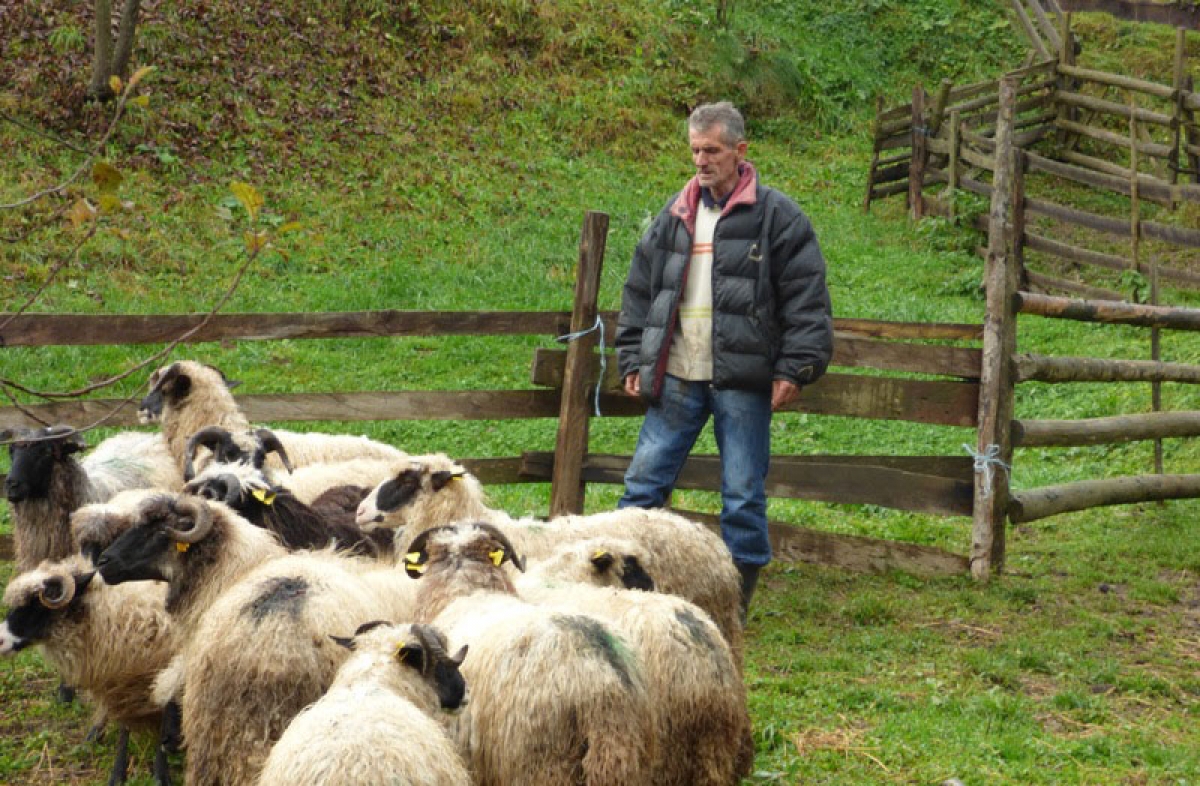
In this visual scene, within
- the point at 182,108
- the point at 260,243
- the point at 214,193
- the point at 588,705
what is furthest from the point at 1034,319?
the point at 260,243

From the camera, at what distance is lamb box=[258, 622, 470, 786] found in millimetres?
3865

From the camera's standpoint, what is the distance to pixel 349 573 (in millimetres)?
5680

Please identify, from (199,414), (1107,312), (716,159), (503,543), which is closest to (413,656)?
(503,543)

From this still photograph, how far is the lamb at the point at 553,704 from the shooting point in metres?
4.52

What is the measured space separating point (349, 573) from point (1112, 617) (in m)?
4.71

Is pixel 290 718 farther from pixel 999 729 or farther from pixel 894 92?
pixel 894 92

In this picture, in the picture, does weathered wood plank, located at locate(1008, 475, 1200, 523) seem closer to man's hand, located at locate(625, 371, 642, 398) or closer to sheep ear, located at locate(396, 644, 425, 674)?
man's hand, located at locate(625, 371, 642, 398)

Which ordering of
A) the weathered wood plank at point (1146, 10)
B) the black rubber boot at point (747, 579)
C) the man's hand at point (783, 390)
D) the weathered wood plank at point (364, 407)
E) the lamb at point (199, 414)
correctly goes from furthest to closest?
the weathered wood plank at point (1146, 10)
the weathered wood plank at point (364, 407)
the lamb at point (199, 414)
the black rubber boot at point (747, 579)
the man's hand at point (783, 390)

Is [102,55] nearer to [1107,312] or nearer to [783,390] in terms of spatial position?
[783,390]

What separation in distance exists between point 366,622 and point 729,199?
3.19 meters

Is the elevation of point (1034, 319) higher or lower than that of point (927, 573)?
higher

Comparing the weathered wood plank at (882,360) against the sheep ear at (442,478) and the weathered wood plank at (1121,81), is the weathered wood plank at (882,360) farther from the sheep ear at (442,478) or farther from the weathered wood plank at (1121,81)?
the weathered wood plank at (1121,81)

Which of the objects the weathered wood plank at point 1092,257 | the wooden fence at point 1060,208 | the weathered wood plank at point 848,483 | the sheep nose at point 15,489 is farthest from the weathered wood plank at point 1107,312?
the sheep nose at point 15,489

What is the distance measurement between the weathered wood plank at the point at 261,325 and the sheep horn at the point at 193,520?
8.16 ft
